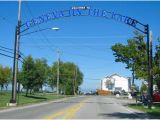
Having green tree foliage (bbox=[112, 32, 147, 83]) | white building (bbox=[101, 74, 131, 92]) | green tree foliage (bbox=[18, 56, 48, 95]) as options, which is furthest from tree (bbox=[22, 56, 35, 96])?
white building (bbox=[101, 74, 131, 92])

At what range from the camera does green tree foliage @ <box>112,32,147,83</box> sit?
46.2 m

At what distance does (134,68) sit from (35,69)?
87.6 feet

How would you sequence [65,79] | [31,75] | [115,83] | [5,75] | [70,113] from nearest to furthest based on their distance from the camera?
[70,113]
[31,75]
[5,75]
[65,79]
[115,83]

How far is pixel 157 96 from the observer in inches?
2112

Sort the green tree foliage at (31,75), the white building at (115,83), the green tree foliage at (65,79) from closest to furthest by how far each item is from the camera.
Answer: the green tree foliage at (31,75), the green tree foliage at (65,79), the white building at (115,83)

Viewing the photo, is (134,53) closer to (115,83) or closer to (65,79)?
(65,79)

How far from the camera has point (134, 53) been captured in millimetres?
46969

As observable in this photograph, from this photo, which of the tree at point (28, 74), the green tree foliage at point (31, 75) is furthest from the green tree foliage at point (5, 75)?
the green tree foliage at point (31, 75)

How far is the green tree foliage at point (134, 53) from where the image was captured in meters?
46.2

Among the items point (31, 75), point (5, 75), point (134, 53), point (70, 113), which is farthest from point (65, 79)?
point (70, 113)

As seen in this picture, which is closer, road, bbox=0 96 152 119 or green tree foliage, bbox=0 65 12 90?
road, bbox=0 96 152 119

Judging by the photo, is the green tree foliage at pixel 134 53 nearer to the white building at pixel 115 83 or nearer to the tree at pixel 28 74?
the tree at pixel 28 74

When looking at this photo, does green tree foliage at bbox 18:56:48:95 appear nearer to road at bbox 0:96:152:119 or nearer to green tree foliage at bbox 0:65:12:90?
road at bbox 0:96:152:119

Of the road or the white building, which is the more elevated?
the white building
